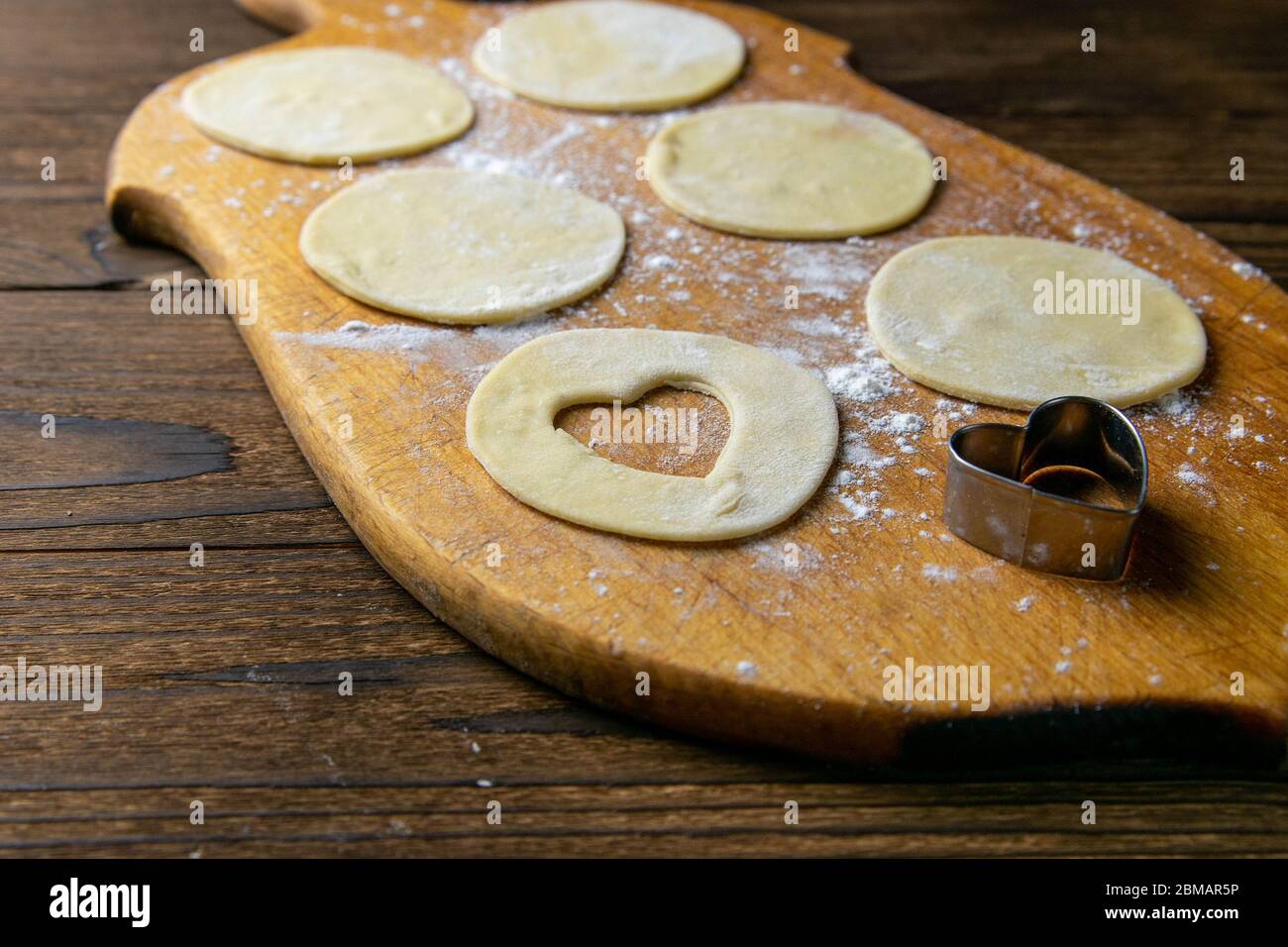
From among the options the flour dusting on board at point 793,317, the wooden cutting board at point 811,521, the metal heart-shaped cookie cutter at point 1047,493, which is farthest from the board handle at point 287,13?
the metal heart-shaped cookie cutter at point 1047,493

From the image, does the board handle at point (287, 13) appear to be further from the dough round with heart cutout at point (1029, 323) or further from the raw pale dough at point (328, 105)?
the dough round with heart cutout at point (1029, 323)

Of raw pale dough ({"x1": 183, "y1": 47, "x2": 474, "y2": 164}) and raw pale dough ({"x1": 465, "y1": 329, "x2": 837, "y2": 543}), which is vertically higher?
raw pale dough ({"x1": 183, "y1": 47, "x2": 474, "y2": 164})

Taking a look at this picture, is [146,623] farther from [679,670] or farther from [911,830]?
[911,830]

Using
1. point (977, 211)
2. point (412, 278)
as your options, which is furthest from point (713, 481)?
point (977, 211)

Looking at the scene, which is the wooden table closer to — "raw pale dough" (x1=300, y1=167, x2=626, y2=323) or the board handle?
"raw pale dough" (x1=300, y1=167, x2=626, y2=323)

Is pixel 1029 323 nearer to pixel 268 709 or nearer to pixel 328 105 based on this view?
pixel 268 709

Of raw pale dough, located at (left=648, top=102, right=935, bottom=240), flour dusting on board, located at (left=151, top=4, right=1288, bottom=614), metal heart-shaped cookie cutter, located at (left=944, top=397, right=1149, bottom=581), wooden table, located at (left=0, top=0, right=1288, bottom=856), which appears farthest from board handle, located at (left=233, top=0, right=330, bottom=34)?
metal heart-shaped cookie cutter, located at (left=944, top=397, right=1149, bottom=581)
